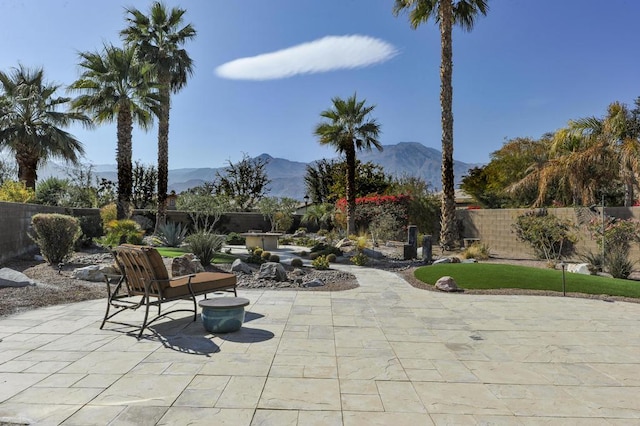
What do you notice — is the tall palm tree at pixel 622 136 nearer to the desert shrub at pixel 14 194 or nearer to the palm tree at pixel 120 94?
the palm tree at pixel 120 94

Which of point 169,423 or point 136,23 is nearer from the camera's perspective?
point 169,423

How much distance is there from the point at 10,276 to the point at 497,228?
15976 mm

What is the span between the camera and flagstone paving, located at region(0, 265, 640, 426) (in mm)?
3027

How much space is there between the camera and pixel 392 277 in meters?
10.2

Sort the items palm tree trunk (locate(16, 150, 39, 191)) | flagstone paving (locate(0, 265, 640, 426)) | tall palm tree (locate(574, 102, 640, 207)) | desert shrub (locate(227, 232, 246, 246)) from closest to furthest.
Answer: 1. flagstone paving (locate(0, 265, 640, 426))
2. tall palm tree (locate(574, 102, 640, 207))
3. palm tree trunk (locate(16, 150, 39, 191))
4. desert shrub (locate(227, 232, 246, 246))

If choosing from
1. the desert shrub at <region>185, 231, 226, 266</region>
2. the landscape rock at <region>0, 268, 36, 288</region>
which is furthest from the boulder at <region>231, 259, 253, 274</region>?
the landscape rock at <region>0, 268, 36, 288</region>

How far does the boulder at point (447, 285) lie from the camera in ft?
27.7

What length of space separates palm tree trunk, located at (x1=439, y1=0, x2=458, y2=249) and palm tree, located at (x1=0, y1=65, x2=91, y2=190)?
1675 cm

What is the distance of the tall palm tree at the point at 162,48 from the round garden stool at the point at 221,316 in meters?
16.1

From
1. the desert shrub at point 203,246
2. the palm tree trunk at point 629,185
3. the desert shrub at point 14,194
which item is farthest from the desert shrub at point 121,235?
the palm tree trunk at point 629,185

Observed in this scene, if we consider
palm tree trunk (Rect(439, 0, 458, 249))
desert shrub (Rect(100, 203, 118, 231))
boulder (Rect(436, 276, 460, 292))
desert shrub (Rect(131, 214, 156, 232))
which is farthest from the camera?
desert shrub (Rect(131, 214, 156, 232))

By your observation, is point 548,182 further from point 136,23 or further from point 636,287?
point 136,23

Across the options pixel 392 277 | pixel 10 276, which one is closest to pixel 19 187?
pixel 10 276

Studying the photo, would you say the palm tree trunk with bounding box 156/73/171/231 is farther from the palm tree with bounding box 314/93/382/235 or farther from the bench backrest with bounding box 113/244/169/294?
the bench backrest with bounding box 113/244/169/294
